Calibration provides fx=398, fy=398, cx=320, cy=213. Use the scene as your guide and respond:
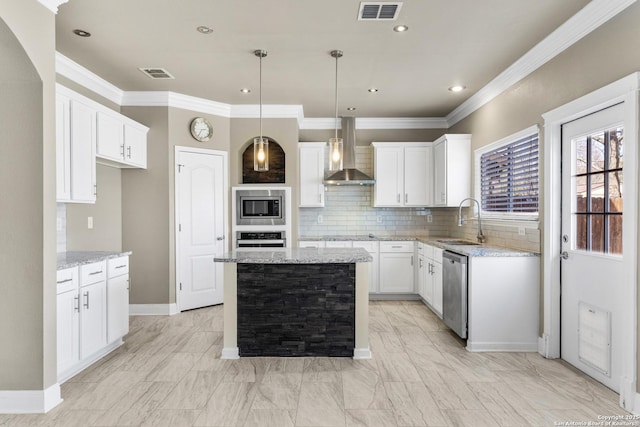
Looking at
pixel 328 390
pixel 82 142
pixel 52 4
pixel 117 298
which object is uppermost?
pixel 52 4

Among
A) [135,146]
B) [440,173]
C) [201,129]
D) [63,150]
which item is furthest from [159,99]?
[440,173]

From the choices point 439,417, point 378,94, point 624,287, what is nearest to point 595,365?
point 624,287

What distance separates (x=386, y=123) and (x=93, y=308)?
4792 mm

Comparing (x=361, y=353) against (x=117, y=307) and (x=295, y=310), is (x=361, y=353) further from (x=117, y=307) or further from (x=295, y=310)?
(x=117, y=307)

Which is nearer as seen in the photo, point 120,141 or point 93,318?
point 93,318

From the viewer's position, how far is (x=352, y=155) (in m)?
6.01

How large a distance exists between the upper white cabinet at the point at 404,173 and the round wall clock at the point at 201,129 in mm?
2406

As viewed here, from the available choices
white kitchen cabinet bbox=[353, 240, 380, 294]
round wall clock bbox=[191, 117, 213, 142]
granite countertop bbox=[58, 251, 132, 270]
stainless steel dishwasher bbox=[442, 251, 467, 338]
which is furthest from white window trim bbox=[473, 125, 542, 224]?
granite countertop bbox=[58, 251, 132, 270]

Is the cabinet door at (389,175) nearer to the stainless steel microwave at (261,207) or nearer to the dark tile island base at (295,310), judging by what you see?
the stainless steel microwave at (261,207)

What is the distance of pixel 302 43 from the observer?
3.55 m

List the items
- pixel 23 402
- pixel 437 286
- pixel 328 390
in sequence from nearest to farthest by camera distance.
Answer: pixel 23 402 → pixel 328 390 → pixel 437 286

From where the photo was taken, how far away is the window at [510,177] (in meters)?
3.88

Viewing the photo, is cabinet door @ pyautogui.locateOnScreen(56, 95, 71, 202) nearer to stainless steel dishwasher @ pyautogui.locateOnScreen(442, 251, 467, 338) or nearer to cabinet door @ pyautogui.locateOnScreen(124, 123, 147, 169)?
cabinet door @ pyautogui.locateOnScreen(124, 123, 147, 169)

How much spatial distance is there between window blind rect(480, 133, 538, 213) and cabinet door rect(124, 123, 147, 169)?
4235 mm
